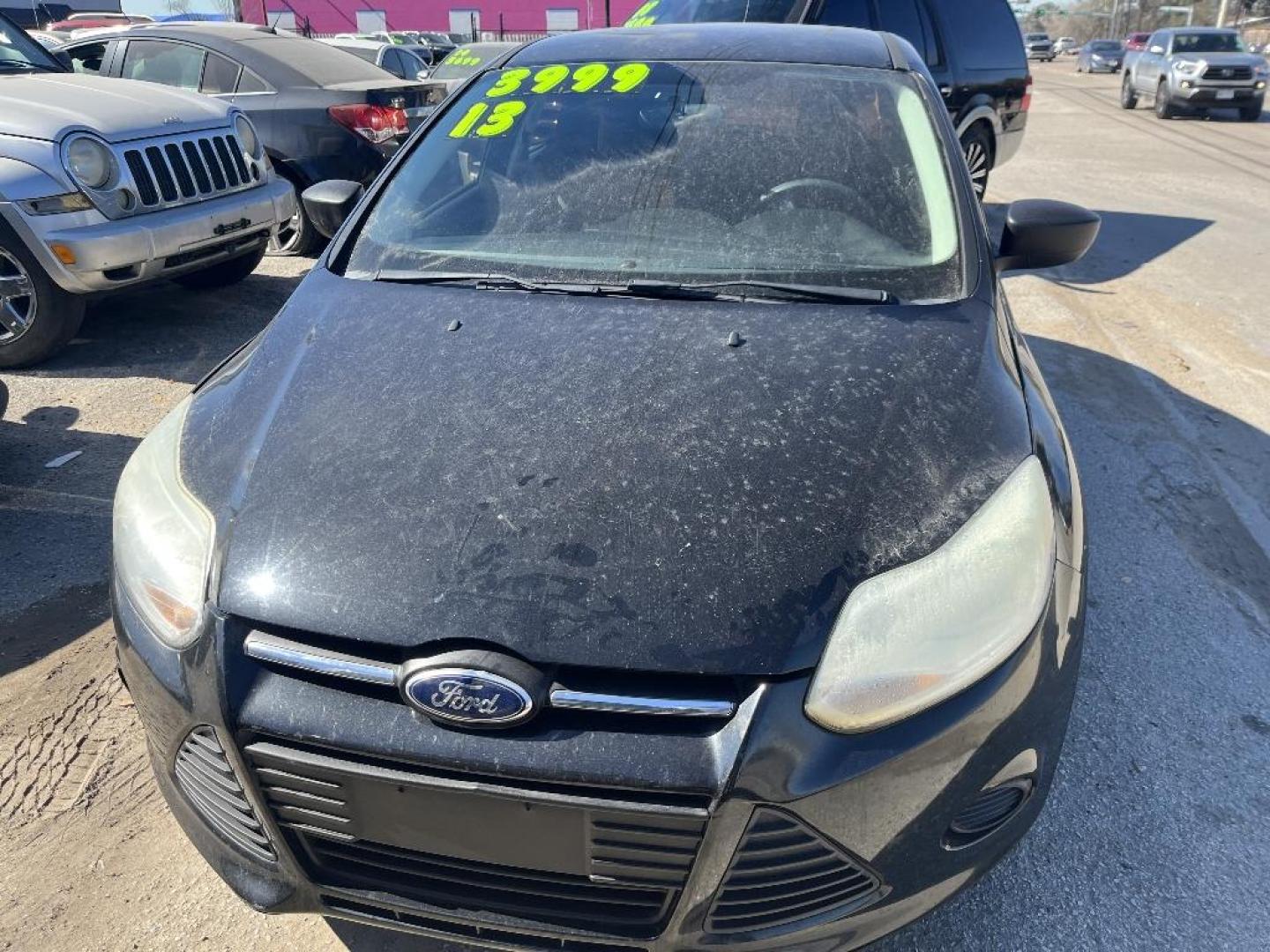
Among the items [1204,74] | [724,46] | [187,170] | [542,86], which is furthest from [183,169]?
[1204,74]

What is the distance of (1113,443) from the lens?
4172 millimetres

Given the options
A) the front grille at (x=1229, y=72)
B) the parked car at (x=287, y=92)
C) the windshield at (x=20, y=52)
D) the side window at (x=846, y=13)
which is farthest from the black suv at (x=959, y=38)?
the front grille at (x=1229, y=72)

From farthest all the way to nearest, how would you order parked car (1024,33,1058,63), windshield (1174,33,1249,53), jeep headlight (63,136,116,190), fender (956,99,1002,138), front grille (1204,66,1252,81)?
parked car (1024,33,1058,63), windshield (1174,33,1249,53), front grille (1204,66,1252,81), fender (956,99,1002,138), jeep headlight (63,136,116,190)

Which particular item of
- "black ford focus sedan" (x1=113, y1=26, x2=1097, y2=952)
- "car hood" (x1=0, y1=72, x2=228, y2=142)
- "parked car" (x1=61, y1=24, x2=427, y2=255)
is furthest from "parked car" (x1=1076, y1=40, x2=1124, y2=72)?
"black ford focus sedan" (x1=113, y1=26, x2=1097, y2=952)

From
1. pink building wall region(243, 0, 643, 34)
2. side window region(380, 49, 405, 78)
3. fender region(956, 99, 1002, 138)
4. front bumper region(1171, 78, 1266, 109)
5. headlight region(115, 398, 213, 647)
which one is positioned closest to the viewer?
headlight region(115, 398, 213, 647)

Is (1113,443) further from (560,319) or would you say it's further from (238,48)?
(238,48)

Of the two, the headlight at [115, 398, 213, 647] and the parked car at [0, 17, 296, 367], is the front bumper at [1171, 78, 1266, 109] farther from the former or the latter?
the headlight at [115, 398, 213, 647]

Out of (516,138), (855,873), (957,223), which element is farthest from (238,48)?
(855,873)

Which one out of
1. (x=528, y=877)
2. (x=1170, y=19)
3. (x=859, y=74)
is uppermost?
(x=859, y=74)

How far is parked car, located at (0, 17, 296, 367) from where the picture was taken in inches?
176

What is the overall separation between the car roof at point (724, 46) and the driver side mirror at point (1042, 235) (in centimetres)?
61

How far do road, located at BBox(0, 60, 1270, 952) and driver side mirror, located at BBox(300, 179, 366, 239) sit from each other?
135 centimetres

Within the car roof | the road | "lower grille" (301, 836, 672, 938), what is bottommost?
the road

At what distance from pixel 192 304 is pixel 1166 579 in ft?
18.2
